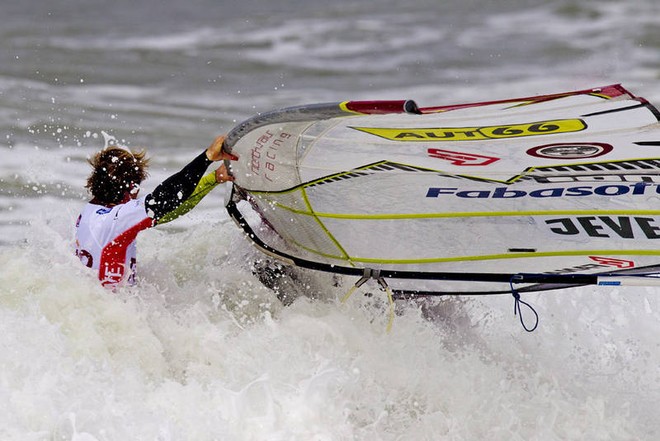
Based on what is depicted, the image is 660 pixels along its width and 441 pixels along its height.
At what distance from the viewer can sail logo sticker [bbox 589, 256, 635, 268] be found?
4574 millimetres

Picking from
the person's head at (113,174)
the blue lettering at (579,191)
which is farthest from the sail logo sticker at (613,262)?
the person's head at (113,174)

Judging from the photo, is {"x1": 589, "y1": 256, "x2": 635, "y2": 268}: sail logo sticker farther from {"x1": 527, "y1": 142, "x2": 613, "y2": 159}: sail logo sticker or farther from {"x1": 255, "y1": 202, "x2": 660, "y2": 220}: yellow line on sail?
{"x1": 527, "y1": 142, "x2": 613, "y2": 159}: sail logo sticker

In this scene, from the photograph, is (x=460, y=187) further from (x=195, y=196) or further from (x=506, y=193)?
(x=195, y=196)

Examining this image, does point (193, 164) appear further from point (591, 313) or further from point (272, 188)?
point (591, 313)

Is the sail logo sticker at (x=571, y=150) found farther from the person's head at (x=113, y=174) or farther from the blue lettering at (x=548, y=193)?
the person's head at (x=113, y=174)

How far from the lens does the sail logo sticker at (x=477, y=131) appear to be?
4.05 metres

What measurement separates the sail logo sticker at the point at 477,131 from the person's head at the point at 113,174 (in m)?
1.07

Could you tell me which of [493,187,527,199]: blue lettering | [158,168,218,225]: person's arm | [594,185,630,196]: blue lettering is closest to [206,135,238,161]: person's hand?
[158,168,218,225]: person's arm

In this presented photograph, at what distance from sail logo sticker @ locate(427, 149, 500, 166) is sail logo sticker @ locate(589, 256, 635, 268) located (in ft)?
2.41

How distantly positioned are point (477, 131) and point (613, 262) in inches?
38.0

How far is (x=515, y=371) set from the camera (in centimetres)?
491

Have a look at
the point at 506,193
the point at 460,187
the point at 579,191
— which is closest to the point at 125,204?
the point at 460,187

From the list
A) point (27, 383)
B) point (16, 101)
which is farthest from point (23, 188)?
point (27, 383)

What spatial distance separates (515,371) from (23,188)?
5105 millimetres
